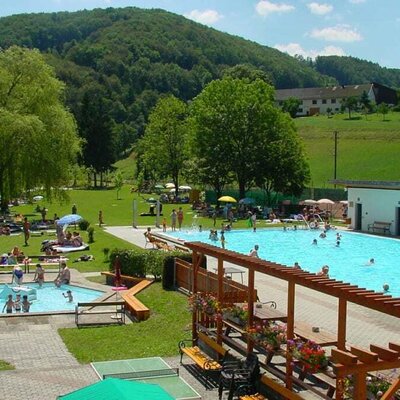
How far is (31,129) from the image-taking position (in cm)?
4056

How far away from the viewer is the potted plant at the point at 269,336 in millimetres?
10834

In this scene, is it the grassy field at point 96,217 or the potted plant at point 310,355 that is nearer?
the potted plant at point 310,355

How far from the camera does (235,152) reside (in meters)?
54.3

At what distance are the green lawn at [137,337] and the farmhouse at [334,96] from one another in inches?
5278

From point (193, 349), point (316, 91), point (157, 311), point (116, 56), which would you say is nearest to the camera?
point (193, 349)

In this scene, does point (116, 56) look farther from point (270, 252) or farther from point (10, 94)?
point (270, 252)

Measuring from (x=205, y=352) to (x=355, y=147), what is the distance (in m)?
73.0

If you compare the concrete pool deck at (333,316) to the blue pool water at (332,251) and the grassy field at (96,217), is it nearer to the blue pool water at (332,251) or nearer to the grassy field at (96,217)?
the blue pool water at (332,251)

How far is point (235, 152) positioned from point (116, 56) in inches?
5267

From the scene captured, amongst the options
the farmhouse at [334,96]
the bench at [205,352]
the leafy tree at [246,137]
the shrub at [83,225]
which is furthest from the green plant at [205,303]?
the farmhouse at [334,96]

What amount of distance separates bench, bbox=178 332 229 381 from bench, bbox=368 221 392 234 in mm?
27743

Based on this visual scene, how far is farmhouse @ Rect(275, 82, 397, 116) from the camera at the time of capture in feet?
494

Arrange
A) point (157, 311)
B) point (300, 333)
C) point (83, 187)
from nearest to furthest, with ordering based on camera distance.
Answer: point (300, 333)
point (157, 311)
point (83, 187)

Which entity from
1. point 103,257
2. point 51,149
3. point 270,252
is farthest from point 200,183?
point 103,257
